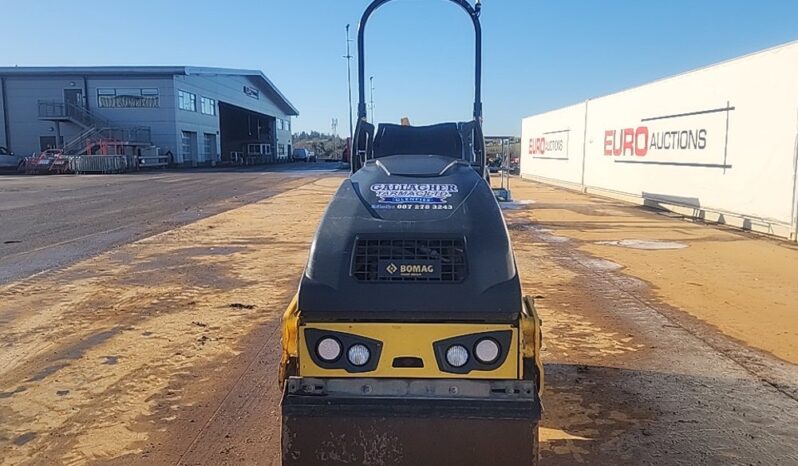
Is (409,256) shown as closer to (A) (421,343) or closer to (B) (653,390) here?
(A) (421,343)

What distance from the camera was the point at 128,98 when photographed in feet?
176

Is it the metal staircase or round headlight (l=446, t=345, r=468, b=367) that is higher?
the metal staircase

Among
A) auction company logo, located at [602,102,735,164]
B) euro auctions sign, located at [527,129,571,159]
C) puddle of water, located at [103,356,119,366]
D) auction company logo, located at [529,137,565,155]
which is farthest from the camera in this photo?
auction company logo, located at [529,137,565,155]

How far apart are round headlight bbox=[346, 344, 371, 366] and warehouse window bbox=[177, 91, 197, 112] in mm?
55444

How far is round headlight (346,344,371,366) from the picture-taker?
3180 mm

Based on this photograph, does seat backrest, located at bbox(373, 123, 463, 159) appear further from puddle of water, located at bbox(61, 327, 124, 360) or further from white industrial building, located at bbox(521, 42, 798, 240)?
white industrial building, located at bbox(521, 42, 798, 240)

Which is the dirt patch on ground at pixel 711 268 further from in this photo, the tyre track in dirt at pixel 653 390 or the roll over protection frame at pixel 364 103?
the roll over protection frame at pixel 364 103

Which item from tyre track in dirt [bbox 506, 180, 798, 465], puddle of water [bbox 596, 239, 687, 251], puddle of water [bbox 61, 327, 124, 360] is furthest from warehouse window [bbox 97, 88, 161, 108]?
tyre track in dirt [bbox 506, 180, 798, 465]

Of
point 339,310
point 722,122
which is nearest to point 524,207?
point 722,122

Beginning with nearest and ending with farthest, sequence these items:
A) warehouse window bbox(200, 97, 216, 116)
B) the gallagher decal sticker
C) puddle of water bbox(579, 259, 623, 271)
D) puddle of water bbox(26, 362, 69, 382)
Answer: the gallagher decal sticker
puddle of water bbox(26, 362, 69, 382)
puddle of water bbox(579, 259, 623, 271)
warehouse window bbox(200, 97, 216, 116)

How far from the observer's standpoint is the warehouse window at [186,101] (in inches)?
2161

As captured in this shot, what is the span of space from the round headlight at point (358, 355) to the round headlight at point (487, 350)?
0.52 metres

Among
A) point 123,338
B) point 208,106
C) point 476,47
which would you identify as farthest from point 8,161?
point 476,47

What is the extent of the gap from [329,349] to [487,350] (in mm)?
752
